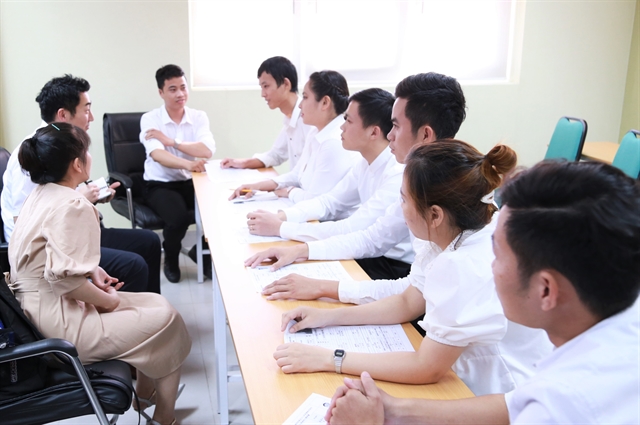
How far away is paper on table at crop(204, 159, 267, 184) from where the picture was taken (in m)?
3.33

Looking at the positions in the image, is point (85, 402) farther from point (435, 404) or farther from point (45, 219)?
point (435, 404)

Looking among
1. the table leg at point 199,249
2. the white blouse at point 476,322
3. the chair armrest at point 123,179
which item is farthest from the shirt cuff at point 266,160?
the white blouse at point 476,322

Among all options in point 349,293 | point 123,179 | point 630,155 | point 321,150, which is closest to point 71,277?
point 349,293

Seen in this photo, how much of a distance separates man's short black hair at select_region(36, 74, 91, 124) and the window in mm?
1509

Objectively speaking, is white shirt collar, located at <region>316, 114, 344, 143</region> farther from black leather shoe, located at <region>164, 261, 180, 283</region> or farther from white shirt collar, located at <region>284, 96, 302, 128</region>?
black leather shoe, located at <region>164, 261, 180, 283</region>

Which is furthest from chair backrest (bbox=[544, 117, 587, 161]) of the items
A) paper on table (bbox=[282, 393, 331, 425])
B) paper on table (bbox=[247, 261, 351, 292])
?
paper on table (bbox=[282, 393, 331, 425])

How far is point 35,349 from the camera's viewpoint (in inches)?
62.6

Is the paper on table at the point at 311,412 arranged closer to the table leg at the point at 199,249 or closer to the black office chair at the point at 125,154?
the table leg at the point at 199,249

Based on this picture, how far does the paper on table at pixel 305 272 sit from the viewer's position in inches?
72.9

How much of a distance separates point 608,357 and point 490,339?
18.9 inches

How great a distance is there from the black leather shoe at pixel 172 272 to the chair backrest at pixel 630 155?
2604 mm

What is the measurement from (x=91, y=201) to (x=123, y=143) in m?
1.24

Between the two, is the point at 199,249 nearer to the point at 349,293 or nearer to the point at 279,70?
the point at 279,70

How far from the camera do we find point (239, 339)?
4.86ft
